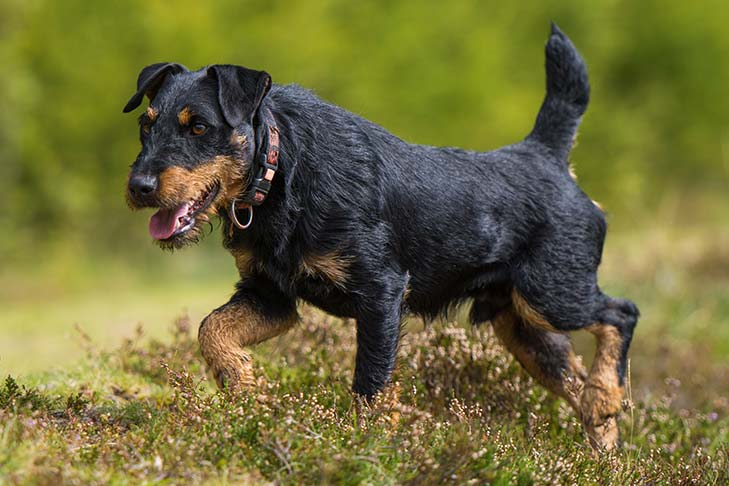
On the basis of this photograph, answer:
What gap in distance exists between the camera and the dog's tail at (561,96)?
6.54m

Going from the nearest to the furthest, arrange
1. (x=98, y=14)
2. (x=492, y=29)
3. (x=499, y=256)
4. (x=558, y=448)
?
(x=558, y=448)
(x=499, y=256)
(x=98, y=14)
(x=492, y=29)

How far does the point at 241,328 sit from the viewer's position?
5.29 meters

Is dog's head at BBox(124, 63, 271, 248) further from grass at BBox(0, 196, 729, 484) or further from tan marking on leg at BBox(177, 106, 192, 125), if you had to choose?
grass at BBox(0, 196, 729, 484)

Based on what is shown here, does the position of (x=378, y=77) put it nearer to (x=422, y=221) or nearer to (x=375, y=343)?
(x=422, y=221)

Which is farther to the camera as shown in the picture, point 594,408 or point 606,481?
point 594,408

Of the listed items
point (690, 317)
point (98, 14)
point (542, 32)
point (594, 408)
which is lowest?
point (594, 408)

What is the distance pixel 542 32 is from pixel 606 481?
29832 mm

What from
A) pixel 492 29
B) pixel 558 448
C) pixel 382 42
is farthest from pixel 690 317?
pixel 492 29

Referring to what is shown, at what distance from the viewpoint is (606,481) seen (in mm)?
4715

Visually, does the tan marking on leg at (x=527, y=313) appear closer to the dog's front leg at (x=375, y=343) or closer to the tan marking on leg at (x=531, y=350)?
the tan marking on leg at (x=531, y=350)

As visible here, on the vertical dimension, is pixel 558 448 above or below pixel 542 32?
below

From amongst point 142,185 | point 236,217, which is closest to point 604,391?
point 236,217

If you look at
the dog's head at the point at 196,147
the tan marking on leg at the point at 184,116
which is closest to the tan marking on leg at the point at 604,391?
the dog's head at the point at 196,147

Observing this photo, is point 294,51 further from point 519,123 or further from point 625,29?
point 625,29
